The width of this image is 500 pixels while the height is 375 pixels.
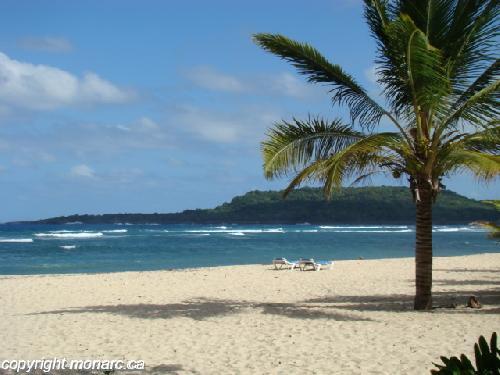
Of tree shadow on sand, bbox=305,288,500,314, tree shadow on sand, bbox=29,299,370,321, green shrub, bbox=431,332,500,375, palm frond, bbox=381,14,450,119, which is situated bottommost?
tree shadow on sand, bbox=29,299,370,321

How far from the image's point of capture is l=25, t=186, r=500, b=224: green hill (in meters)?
97.1

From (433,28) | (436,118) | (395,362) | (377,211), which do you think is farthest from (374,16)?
(377,211)

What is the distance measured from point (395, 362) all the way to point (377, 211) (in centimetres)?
10185

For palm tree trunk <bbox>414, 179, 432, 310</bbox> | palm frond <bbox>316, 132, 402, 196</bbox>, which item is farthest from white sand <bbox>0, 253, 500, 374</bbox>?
palm frond <bbox>316, 132, 402, 196</bbox>

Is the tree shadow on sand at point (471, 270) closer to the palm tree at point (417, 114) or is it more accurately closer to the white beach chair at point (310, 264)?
the white beach chair at point (310, 264)

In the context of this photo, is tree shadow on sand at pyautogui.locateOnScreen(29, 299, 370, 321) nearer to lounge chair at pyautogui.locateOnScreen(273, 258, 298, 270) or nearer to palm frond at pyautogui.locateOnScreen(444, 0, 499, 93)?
palm frond at pyautogui.locateOnScreen(444, 0, 499, 93)

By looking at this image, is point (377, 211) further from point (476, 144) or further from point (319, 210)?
point (476, 144)

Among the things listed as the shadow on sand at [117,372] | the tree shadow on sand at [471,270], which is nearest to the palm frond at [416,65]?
the shadow on sand at [117,372]

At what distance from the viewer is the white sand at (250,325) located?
633 cm

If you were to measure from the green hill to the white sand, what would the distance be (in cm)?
7399

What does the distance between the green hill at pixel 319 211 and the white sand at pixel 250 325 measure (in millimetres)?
73994

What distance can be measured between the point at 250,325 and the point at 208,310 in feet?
6.00

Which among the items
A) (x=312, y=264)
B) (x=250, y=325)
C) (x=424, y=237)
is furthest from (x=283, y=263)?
(x=250, y=325)

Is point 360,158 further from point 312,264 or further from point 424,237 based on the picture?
point 312,264
